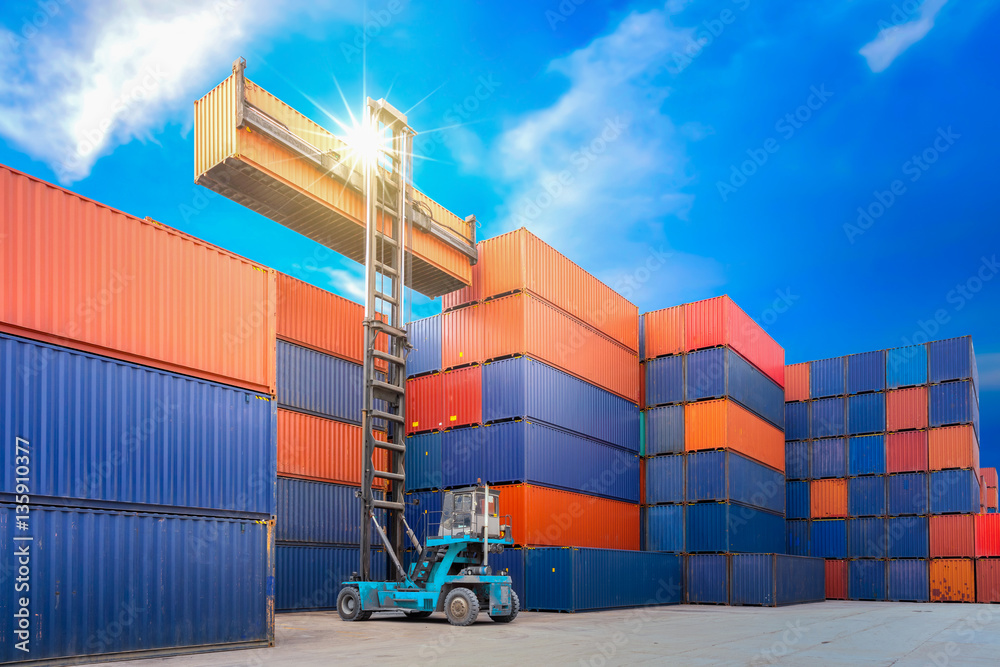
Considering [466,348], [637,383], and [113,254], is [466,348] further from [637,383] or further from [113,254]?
[113,254]

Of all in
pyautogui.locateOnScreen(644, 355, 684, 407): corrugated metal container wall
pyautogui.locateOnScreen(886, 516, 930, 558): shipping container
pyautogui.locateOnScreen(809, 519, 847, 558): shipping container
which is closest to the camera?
pyautogui.locateOnScreen(644, 355, 684, 407): corrugated metal container wall

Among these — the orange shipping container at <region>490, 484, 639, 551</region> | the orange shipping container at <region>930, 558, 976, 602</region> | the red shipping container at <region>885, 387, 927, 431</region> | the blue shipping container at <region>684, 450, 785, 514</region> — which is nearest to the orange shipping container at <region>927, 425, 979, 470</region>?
the red shipping container at <region>885, 387, 927, 431</region>

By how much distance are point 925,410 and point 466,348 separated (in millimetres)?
25848

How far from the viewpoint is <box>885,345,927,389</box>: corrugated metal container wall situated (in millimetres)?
40875

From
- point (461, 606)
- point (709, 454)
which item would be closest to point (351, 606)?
point (461, 606)

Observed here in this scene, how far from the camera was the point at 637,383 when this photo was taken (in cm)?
3659

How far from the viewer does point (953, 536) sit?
3847 cm

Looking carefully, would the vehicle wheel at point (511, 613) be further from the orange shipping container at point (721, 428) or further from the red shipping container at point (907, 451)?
the red shipping container at point (907, 451)

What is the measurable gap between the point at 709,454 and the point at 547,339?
10092 millimetres

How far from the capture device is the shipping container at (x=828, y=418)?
43.3m

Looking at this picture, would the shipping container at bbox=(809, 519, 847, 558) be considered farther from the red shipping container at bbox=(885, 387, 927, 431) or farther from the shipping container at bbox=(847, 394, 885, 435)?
the red shipping container at bbox=(885, 387, 927, 431)

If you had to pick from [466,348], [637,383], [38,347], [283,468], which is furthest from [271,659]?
[637,383]

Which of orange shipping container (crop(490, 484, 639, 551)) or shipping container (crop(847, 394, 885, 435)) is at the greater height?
shipping container (crop(847, 394, 885, 435))

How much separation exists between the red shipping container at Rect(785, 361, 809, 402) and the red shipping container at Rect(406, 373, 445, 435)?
2438cm
